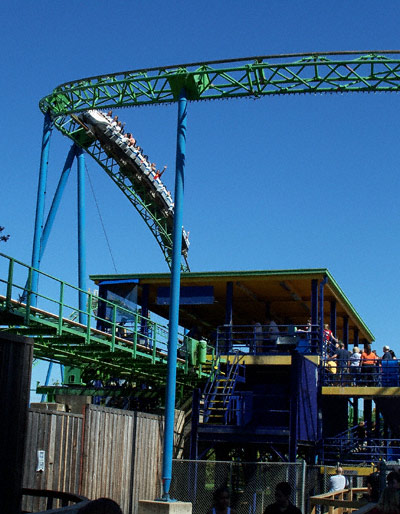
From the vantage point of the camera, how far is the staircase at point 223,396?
2298cm

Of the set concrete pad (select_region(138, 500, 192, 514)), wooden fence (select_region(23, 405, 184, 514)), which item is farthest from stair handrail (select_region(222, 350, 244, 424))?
concrete pad (select_region(138, 500, 192, 514))

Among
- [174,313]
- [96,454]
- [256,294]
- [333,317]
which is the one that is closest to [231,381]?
[174,313]

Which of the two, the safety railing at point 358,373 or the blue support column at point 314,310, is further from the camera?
the blue support column at point 314,310

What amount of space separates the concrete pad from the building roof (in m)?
10.8

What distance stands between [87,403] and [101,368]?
242 inches

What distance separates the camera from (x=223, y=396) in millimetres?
24484

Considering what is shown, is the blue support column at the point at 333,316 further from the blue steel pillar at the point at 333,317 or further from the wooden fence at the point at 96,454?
the wooden fence at the point at 96,454

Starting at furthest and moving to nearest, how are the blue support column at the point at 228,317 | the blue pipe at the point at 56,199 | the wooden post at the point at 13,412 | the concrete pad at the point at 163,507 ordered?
the blue pipe at the point at 56,199
the blue support column at the point at 228,317
the concrete pad at the point at 163,507
the wooden post at the point at 13,412

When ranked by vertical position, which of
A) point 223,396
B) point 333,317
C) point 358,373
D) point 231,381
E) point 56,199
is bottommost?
point 223,396

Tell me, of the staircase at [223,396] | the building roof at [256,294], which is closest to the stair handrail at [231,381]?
the staircase at [223,396]

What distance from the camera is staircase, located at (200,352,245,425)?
2298 cm

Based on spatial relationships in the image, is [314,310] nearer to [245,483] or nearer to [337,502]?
[245,483]

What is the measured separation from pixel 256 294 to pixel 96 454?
48.1ft

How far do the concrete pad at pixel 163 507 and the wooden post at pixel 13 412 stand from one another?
11.1m
